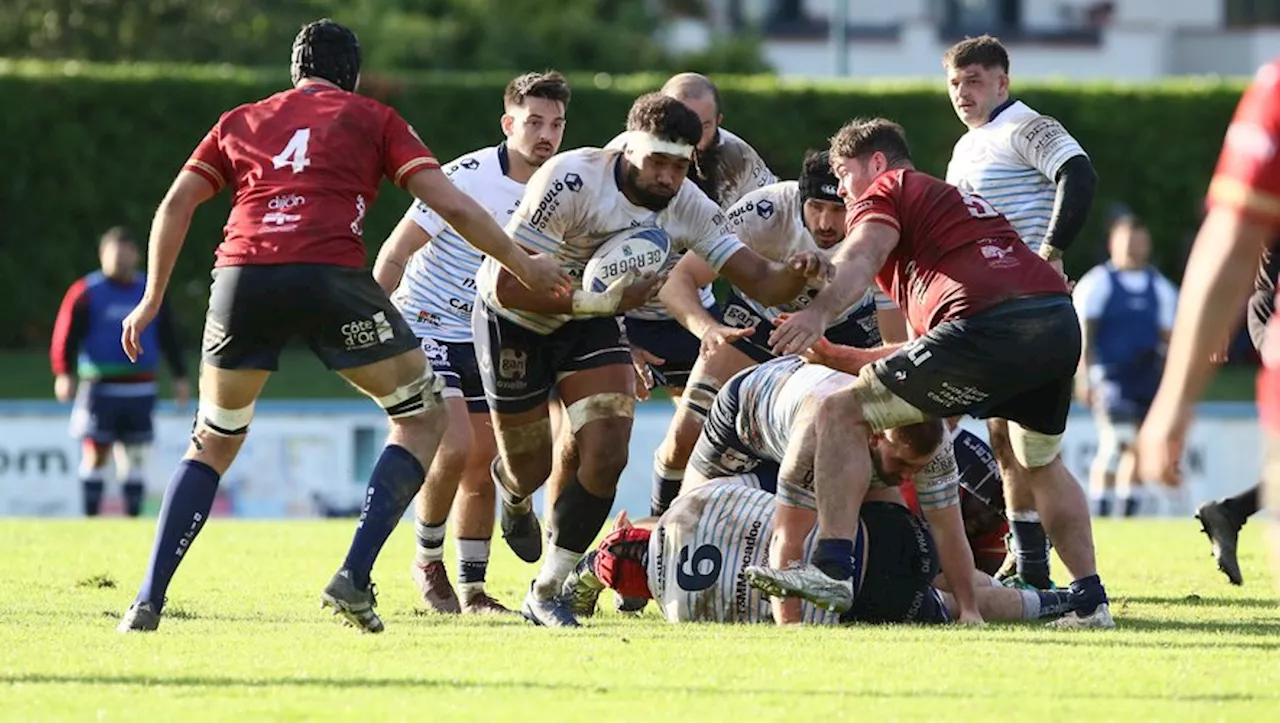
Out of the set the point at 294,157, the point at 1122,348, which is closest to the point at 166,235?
the point at 294,157

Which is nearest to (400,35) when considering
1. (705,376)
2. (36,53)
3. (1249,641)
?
(36,53)

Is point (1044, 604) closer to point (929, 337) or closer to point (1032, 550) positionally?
point (1032, 550)

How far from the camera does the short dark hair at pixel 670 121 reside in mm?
8062

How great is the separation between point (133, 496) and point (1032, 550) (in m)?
10.1

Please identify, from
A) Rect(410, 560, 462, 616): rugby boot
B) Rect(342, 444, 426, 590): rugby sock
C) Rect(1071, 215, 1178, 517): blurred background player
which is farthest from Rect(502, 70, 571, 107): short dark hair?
Rect(1071, 215, 1178, 517): blurred background player

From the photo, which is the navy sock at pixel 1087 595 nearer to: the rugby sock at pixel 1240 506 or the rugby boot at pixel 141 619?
the rugby sock at pixel 1240 506

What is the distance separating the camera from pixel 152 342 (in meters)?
17.8

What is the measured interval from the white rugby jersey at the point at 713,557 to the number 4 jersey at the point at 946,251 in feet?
3.37

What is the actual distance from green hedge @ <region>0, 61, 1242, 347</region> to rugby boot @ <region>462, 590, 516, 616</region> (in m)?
16.6

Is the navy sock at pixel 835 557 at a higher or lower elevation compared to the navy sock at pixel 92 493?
higher

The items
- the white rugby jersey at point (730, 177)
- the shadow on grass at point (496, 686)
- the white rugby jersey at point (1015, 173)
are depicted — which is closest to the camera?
the shadow on grass at point (496, 686)

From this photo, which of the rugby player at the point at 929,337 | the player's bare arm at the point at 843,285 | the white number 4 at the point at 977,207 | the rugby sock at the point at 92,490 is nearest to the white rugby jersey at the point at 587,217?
the rugby player at the point at 929,337

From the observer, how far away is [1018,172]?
384 inches

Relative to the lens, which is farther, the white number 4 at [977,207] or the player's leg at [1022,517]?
the player's leg at [1022,517]
